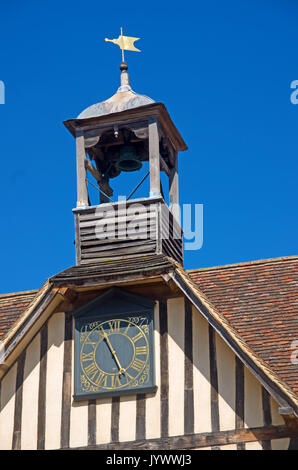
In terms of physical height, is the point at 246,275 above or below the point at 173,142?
below

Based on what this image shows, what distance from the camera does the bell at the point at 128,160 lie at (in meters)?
15.4

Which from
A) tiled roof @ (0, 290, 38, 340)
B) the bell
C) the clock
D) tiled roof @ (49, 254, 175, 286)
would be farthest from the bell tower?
tiled roof @ (0, 290, 38, 340)

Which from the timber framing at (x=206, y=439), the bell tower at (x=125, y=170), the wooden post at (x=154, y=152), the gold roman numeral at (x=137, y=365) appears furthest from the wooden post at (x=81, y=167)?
the timber framing at (x=206, y=439)

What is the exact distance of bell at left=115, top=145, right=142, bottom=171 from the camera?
15.4 metres

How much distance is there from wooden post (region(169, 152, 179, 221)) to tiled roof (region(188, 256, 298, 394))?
0.98 meters

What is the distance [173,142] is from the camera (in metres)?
15.6

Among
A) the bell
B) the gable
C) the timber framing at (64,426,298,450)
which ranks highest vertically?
the bell

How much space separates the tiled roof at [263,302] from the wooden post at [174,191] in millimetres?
980

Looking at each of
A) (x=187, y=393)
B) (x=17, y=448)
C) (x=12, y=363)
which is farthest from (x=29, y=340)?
(x=187, y=393)

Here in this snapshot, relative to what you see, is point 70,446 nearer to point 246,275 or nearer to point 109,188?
point 246,275

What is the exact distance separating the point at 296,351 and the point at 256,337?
69 centimetres

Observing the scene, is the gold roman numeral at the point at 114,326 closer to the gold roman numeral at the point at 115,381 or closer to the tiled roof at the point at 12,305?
the gold roman numeral at the point at 115,381

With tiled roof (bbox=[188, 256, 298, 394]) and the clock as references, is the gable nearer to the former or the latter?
the clock

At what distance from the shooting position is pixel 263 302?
13.7m
